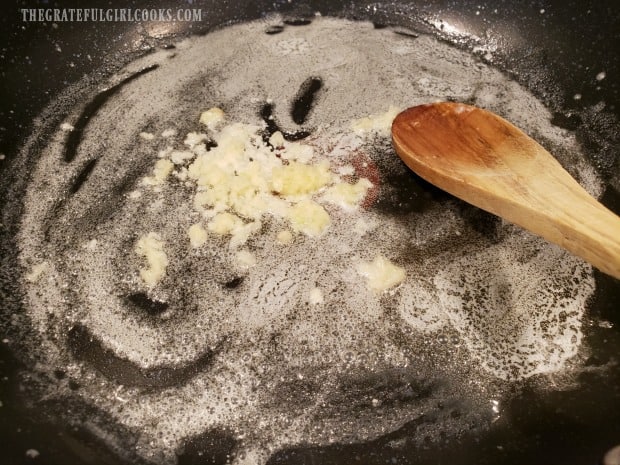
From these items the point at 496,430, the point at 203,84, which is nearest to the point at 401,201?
the point at 496,430

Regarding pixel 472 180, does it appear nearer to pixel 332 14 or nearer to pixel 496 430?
pixel 496 430

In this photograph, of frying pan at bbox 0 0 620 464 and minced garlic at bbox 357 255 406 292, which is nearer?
frying pan at bbox 0 0 620 464

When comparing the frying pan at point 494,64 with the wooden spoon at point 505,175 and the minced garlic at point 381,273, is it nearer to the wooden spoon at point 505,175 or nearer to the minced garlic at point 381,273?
the wooden spoon at point 505,175

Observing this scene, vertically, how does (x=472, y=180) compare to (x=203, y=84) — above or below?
below

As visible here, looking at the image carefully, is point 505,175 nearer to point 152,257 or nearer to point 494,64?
point 494,64

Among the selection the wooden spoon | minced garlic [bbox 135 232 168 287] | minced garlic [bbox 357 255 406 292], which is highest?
the wooden spoon

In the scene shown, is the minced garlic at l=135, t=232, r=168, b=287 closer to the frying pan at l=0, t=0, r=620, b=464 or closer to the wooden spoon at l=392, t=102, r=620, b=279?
the frying pan at l=0, t=0, r=620, b=464

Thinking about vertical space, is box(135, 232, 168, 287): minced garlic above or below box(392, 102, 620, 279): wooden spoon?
below

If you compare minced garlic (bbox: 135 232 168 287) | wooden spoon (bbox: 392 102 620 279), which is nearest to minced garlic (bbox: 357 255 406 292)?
wooden spoon (bbox: 392 102 620 279)
